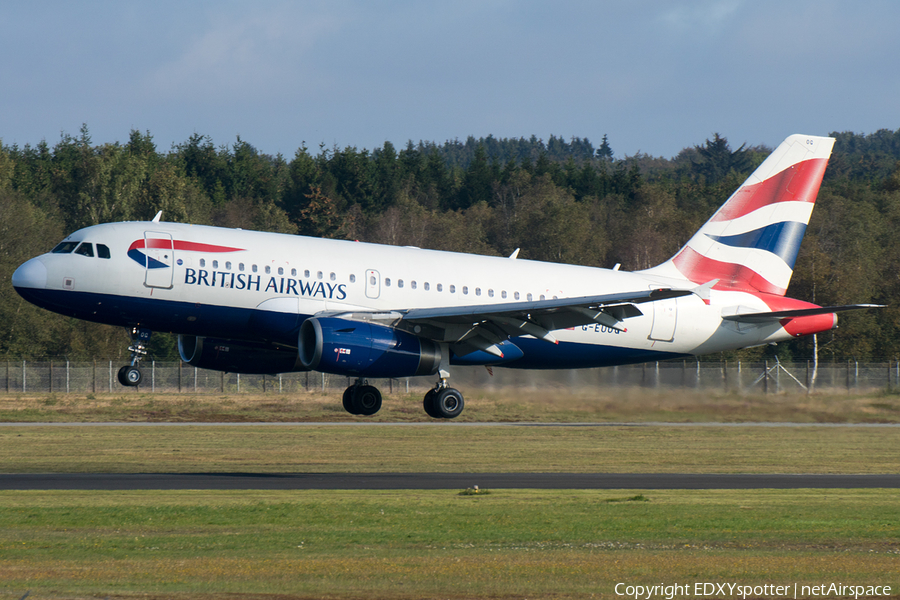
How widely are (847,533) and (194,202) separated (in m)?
96.2

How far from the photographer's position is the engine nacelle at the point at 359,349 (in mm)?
29516

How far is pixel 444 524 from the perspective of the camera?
20719mm

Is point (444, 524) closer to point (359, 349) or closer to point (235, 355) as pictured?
point (359, 349)

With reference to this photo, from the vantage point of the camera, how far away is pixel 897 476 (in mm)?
32469

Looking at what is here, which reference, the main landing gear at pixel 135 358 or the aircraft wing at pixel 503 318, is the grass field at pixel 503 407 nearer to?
the aircraft wing at pixel 503 318

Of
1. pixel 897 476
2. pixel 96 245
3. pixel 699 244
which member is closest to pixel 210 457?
pixel 96 245

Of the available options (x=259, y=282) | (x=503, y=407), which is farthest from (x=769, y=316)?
(x=503, y=407)

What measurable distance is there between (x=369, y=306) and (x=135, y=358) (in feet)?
22.5

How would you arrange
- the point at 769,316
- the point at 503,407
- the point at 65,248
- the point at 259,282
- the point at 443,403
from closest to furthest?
the point at 65,248
the point at 259,282
the point at 443,403
the point at 769,316
the point at 503,407

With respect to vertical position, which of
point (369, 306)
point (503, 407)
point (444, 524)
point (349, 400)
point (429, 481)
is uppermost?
point (369, 306)

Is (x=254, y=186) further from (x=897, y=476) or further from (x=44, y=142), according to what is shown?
(x=897, y=476)

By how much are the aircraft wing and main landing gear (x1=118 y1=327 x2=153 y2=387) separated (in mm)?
6022

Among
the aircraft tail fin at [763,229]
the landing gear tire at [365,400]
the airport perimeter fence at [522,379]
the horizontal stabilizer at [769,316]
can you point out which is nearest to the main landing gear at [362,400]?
the landing gear tire at [365,400]

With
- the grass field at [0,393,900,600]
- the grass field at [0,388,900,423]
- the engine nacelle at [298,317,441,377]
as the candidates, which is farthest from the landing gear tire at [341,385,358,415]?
the grass field at [0,388,900,423]
